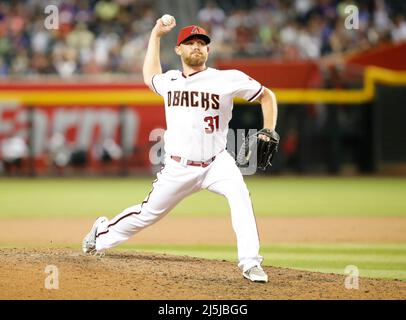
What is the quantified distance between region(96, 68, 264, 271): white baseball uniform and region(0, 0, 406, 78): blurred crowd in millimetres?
12808

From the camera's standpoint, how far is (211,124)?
6238 mm

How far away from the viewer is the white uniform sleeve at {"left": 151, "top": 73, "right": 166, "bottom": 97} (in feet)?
21.0

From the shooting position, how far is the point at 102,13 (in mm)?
20406

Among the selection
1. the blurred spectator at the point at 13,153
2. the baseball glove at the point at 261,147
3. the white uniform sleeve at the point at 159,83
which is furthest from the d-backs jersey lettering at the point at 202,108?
the blurred spectator at the point at 13,153

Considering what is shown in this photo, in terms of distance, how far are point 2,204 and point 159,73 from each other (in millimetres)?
7515

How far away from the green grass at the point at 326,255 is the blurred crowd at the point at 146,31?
10759 mm

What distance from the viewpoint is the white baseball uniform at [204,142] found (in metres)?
6.17

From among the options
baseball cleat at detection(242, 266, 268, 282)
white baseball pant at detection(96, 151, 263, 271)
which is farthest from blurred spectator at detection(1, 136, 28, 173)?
baseball cleat at detection(242, 266, 268, 282)

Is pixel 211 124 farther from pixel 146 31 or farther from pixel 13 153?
pixel 146 31

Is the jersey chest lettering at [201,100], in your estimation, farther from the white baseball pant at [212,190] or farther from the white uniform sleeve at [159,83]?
the white baseball pant at [212,190]

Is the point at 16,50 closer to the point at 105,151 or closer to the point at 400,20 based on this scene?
the point at 105,151

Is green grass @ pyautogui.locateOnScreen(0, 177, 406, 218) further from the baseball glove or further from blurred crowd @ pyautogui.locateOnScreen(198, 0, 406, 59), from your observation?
the baseball glove

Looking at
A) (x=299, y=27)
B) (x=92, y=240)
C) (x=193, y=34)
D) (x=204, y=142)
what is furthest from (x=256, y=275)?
Result: (x=299, y=27)
